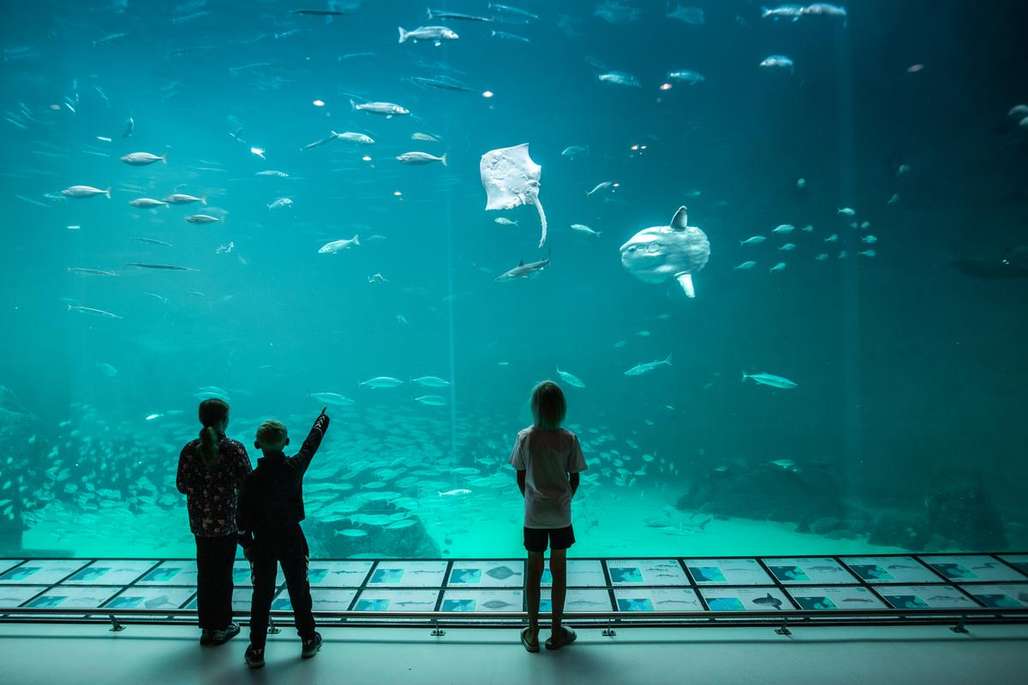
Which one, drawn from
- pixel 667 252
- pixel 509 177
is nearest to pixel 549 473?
pixel 509 177

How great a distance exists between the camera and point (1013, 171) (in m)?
12.5

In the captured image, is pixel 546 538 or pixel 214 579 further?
pixel 214 579

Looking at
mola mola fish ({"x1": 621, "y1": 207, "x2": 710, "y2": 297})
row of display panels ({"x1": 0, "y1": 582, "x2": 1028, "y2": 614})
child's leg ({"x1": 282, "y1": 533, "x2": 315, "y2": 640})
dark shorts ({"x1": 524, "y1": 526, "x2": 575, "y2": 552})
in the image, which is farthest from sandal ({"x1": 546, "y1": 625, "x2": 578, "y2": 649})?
mola mola fish ({"x1": 621, "y1": 207, "x2": 710, "y2": 297})

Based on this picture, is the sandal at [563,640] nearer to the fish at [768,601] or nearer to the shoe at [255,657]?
the fish at [768,601]

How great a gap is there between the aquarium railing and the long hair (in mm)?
965

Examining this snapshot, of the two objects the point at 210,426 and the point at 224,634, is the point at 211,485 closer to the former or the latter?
the point at 210,426

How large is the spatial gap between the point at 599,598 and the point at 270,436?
208 cm

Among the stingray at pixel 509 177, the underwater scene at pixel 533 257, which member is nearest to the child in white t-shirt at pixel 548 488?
the underwater scene at pixel 533 257

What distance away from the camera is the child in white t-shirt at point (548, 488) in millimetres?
2393

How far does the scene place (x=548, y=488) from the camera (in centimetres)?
240

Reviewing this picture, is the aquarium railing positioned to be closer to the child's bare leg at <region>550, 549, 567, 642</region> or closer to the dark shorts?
the child's bare leg at <region>550, 549, 567, 642</region>

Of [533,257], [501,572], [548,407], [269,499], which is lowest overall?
[501,572]

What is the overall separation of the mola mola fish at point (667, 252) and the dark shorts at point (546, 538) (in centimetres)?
664

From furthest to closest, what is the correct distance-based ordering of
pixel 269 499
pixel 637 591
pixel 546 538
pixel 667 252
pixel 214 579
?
pixel 667 252 < pixel 637 591 < pixel 214 579 < pixel 546 538 < pixel 269 499
